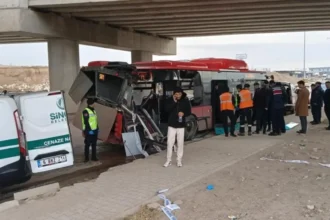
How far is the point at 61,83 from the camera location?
25.0 meters

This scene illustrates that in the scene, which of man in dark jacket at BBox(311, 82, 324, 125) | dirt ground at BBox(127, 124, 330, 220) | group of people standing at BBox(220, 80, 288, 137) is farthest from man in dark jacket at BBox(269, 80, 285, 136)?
dirt ground at BBox(127, 124, 330, 220)

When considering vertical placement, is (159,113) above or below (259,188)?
above

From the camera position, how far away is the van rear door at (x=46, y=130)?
7242 mm

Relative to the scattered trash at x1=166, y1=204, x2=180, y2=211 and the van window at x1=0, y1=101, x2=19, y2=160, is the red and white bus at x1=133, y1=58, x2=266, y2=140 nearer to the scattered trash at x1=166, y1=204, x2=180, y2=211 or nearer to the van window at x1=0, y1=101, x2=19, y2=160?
the van window at x1=0, y1=101, x2=19, y2=160

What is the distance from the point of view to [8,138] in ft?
21.9

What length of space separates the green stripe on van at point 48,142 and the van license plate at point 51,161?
0.84 ft

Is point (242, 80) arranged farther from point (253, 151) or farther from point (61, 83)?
point (61, 83)

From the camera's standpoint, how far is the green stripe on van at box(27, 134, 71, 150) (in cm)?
727

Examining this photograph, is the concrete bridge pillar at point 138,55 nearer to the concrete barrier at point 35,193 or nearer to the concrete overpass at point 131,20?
the concrete overpass at point 131,20

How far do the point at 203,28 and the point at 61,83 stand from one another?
1184 centimetres

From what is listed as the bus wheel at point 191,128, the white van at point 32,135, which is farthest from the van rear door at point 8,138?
the bus wheel at point 191,128

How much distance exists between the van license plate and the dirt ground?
2.62 m

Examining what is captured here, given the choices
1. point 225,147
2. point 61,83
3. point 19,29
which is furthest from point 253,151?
point 61,83

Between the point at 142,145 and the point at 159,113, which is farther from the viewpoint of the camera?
the point at 159,113
